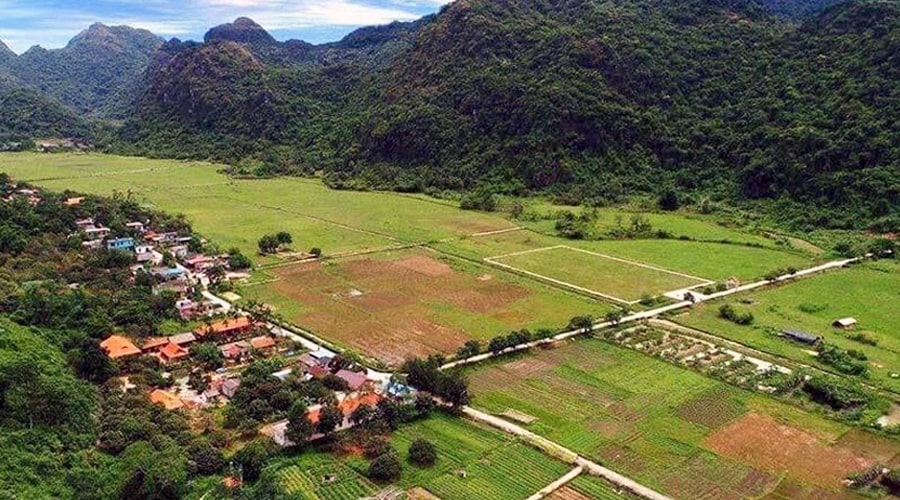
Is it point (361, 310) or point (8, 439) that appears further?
point (361, 310)

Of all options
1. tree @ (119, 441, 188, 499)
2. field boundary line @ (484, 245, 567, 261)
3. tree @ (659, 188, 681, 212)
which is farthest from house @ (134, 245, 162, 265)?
tree @ (659, 188, 681, 212)

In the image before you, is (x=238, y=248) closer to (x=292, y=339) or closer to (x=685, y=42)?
(x=292, y=339)

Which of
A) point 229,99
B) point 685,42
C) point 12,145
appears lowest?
point 12,145

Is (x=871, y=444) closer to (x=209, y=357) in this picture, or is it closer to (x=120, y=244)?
(x=209, y=357)

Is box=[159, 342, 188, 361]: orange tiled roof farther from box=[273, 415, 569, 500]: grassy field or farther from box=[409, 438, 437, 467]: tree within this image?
box=[409, 438, 437, 467]: tree

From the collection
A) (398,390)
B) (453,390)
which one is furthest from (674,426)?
(398,390)

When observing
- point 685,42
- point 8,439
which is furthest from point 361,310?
point 685,42
